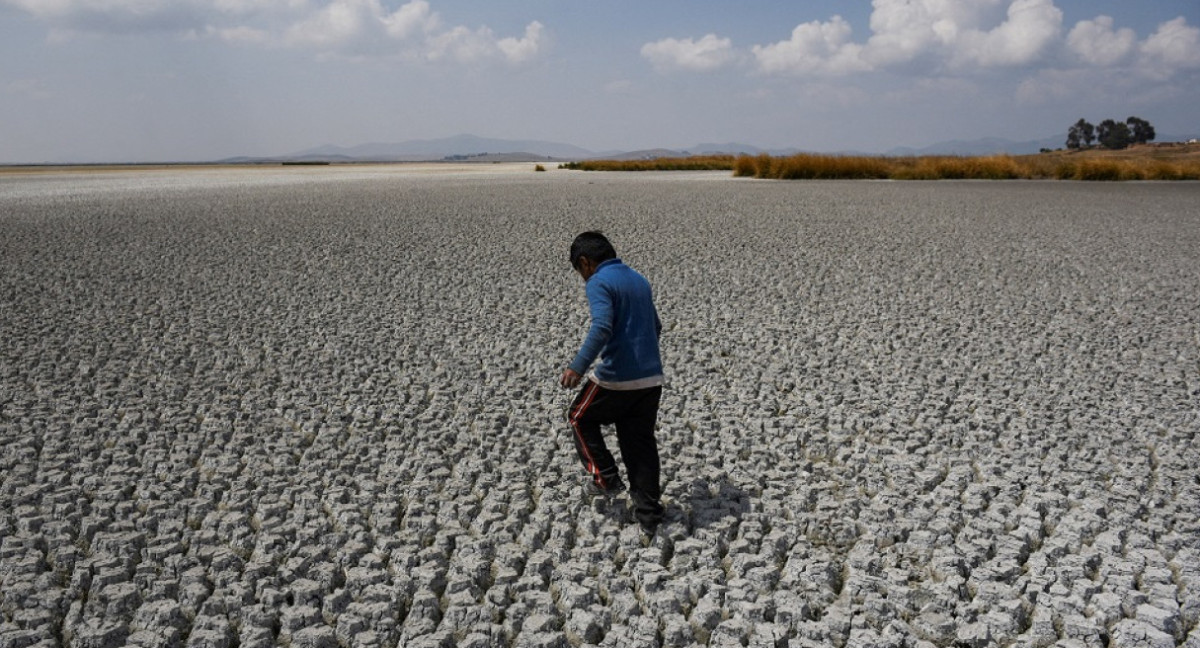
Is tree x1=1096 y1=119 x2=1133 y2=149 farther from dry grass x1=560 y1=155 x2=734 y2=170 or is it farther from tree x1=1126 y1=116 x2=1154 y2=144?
dry grass x1=560 y1=155 x2=734 y2=170

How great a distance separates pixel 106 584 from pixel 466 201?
58.0 feet

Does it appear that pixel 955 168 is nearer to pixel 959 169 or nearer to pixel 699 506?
pixel 959 169

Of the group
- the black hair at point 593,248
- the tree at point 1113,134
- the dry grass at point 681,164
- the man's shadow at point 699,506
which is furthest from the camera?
the tree at point 1113,134

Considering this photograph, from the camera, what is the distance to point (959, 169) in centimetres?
2908

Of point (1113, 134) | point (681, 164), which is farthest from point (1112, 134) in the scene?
point (681, 164)

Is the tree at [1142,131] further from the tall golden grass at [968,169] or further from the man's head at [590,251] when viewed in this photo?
the man's head at [590,251]

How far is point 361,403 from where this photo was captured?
5.49m

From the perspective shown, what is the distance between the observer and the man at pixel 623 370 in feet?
11.5

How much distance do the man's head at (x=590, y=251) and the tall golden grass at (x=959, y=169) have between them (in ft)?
88.9

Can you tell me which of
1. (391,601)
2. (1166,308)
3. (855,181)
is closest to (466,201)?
(855,181)

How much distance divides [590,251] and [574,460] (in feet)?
4.50

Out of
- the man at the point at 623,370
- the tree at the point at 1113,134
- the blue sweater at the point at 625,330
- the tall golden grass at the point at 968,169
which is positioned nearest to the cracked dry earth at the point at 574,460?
the man at the point at 623,370

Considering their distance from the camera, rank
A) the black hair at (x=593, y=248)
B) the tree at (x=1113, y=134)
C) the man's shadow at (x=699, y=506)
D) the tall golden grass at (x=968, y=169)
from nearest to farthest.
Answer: the black hair at (x=593, y=248), the man's shadow at (x=699, y=506), the tall golden grass at (x=968, y=169), the tree at (x=1113, y=134)

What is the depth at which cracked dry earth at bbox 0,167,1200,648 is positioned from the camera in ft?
10.0
